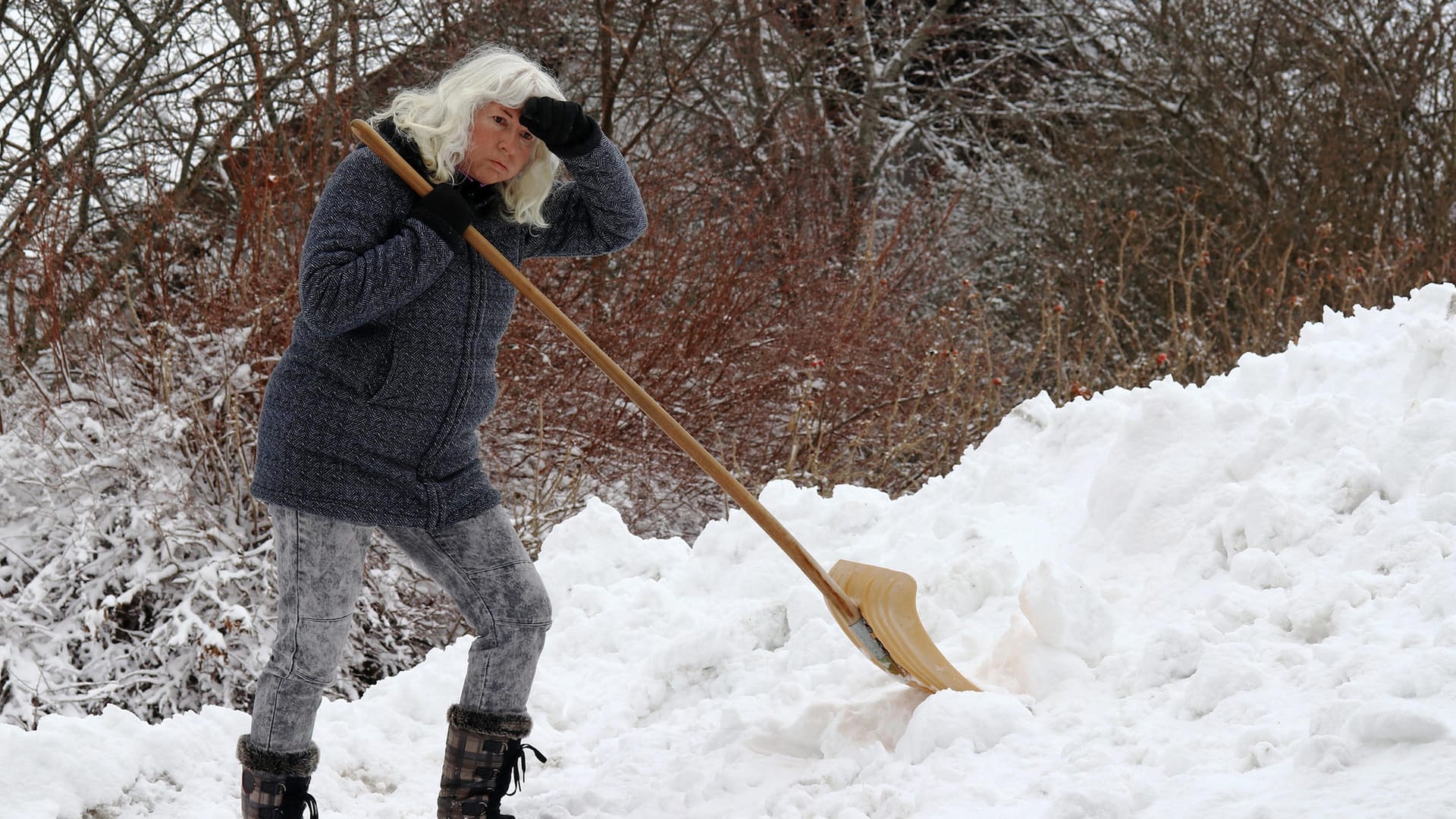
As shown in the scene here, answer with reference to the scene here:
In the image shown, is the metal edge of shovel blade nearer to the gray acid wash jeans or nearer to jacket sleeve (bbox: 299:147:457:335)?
the gray acid wash jeans

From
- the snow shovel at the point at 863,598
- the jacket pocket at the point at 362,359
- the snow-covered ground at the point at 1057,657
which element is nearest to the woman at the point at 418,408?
the jacket pocket at the point at 362,359

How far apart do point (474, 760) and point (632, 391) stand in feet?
2.61

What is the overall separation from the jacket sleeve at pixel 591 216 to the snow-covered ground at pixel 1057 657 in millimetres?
1109

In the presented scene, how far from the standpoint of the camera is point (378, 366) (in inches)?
86.6

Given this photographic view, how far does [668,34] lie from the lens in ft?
27.7

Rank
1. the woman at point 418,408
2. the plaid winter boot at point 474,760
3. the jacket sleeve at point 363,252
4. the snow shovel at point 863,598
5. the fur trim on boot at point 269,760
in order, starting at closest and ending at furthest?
the jacket sleeve at point 363,252 → the woman at point 418,408 → the fur trim on boot at point 269,760 → the plaid winter boot at point 474,760 → the snow shovel at point 863,598

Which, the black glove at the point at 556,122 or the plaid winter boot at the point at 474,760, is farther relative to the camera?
the plaid winter boot at the point at 474,760

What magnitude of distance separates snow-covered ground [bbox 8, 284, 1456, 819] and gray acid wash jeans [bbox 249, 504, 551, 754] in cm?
41

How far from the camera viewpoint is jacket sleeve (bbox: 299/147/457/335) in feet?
6.78

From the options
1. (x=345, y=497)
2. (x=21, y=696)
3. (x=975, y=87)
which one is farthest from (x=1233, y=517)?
(x=975, y=87)

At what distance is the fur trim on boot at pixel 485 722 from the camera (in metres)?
2.37

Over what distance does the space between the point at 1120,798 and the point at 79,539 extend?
4.19 meters

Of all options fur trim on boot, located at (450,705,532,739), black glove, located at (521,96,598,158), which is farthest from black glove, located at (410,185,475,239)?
fur trim on boot, located at (450,705,532,739)

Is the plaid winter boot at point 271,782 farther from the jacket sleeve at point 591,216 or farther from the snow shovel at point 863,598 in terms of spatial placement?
the jacket sleeve at point 591,216
